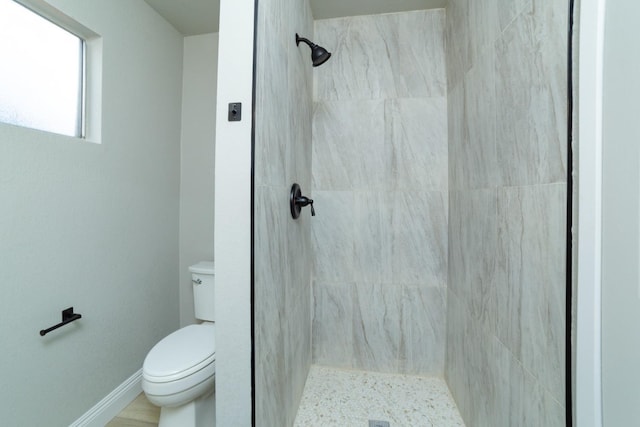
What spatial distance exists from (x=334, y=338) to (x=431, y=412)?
67 cm

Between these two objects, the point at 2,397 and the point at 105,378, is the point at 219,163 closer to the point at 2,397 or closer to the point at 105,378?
the point at 2,397

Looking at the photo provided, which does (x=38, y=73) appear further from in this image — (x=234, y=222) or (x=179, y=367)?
(x=179, y=367)

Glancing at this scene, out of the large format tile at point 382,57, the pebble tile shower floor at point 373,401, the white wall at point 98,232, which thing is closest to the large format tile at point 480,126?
the large format tile at point 382,57

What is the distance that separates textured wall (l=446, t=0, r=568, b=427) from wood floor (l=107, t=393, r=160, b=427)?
172cm

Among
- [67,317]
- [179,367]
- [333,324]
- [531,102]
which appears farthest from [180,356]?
[531,102]

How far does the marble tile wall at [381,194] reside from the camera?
5.45 ft

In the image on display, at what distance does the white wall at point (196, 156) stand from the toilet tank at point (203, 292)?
23cm

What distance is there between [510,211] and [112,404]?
7.26 ft

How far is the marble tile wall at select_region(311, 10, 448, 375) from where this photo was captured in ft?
5.45

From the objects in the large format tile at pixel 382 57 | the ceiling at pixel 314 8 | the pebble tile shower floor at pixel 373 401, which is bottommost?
the pebble tile shower floor at pixel 373 401

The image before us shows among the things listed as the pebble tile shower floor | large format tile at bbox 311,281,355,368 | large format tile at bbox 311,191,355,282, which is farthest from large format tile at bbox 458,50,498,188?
the pebble tile shower floor

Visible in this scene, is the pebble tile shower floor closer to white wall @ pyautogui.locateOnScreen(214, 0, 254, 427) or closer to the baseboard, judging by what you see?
white wall @ pyautogui.locateOnScreen(214, 0, 254, 427)

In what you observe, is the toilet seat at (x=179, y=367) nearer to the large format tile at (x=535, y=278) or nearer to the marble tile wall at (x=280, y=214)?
the marble tile wall at (x=280, y=214)

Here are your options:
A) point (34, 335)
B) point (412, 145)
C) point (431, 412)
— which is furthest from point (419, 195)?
point (34, 335)
